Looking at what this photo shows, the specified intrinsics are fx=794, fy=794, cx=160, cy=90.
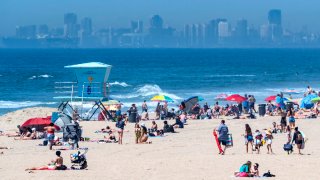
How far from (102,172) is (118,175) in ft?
2.02

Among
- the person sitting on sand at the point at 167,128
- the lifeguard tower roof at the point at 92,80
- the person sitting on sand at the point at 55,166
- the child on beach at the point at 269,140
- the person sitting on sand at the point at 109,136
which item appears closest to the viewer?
the person sitting on sand at the point at 55,166

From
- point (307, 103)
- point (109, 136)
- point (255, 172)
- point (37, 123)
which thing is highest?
point (307, 103)

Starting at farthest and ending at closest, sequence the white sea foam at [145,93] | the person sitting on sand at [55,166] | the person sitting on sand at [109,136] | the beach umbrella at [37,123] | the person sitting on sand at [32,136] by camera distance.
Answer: the white sea foam at [145,93] → the beach umbrella at [37,123] → the person sitting on sand at [32,136] → the person sitting on sand at [109,136] → the person sitting on sand at [55,166]

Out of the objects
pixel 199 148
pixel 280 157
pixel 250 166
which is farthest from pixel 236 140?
pixel 250 166

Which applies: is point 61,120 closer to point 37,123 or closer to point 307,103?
point 37,123

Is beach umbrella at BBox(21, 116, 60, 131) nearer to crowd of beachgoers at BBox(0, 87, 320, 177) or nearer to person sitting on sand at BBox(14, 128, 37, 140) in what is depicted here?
crowd of beachgoers at BBox(0, 87, 320, 177)

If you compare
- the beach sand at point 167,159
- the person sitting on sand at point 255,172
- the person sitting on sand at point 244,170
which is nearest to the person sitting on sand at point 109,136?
the beach sand at point 167,159

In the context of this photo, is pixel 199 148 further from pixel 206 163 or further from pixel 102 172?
pixel 102 172

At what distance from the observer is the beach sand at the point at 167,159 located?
19891mm

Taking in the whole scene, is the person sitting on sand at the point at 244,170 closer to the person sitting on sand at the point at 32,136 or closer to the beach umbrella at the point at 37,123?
the person sitting on sand at the point at 32,136

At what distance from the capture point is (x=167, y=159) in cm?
2242

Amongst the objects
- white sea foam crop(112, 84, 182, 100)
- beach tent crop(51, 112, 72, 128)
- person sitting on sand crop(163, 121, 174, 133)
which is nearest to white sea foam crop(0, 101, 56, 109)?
white sea foam crop(112, 84, 182, 100)

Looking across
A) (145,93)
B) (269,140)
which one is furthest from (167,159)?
(145,93)

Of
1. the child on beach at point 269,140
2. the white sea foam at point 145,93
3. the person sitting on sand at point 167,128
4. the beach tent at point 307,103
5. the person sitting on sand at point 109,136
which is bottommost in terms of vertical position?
the child on beach at point 269,140
